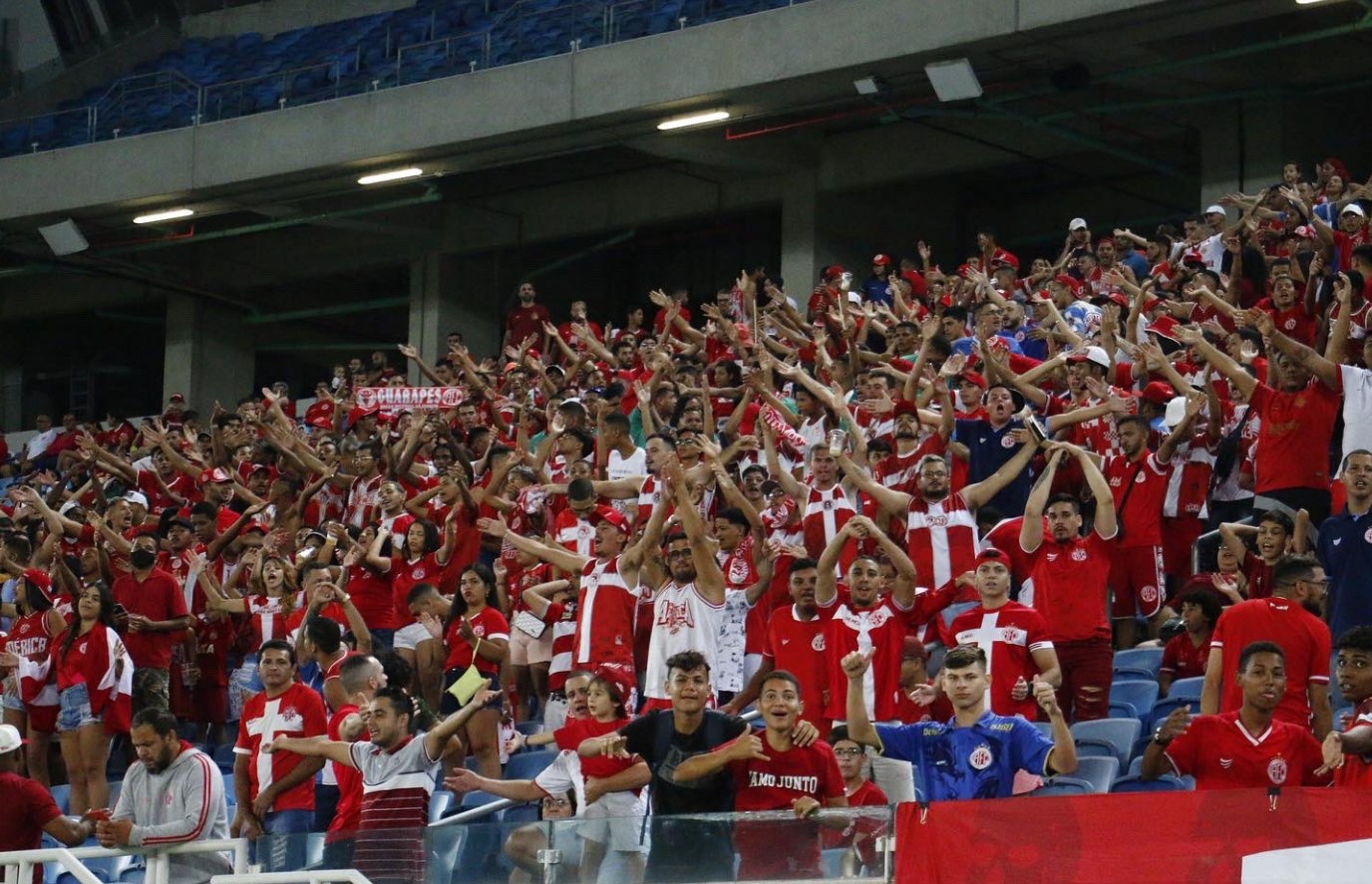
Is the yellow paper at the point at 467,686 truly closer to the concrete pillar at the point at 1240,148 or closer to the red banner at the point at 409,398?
the red banner at the point at 409,398

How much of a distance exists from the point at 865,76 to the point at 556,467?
21.6 feet

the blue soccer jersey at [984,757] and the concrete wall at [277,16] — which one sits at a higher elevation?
the concrete wall at [277,16]

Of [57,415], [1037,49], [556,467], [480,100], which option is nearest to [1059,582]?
[556,467]

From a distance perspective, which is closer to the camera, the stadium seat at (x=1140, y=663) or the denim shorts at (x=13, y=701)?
the stadium seat at (x=1140, y=663)

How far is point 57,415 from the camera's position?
28.7 meters

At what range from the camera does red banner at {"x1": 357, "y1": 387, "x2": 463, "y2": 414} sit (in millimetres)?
17344

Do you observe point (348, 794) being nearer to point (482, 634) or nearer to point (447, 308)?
point (482, 634)

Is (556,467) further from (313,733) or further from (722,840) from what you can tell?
(722,840)

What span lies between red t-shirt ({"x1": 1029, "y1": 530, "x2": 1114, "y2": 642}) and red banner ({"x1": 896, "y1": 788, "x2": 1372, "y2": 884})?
3.20 meters

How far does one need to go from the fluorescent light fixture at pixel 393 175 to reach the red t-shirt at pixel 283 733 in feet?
44.0

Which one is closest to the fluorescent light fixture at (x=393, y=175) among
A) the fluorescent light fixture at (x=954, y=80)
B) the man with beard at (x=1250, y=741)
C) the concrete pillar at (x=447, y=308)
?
the concrete pillar at (x=447, y=308)

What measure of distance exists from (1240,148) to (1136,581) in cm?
970

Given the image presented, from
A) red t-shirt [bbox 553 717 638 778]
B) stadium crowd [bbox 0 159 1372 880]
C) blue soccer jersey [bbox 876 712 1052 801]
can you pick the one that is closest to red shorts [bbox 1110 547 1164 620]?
stadium crowd [bbox 0 159 1372 880]

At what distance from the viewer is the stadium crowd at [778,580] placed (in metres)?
7.76
